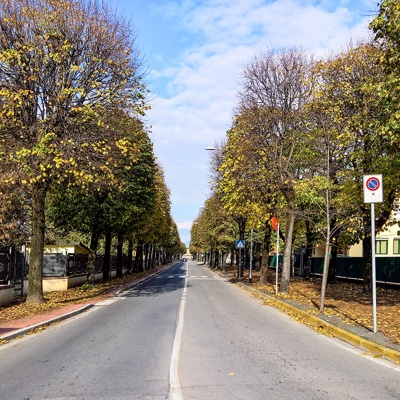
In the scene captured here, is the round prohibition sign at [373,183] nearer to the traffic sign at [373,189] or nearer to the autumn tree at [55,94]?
the traffic sign at [373,189]

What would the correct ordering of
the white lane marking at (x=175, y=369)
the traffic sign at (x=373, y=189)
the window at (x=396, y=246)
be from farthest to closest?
the window at (x=396, y=246)
the traffic sign at (x=373, y=189)
the white lane marking at (x=175, y=369)

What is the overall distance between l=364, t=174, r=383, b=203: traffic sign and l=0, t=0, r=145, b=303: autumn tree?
752cm

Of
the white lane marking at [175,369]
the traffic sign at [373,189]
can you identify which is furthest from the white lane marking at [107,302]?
the traffic sign at [373,189]

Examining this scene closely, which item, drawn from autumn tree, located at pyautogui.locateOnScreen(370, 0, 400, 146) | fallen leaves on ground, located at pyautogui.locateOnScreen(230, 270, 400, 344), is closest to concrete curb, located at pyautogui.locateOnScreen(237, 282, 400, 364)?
fallen leaves on ground, located at pyautogui.locateOnScreen(230, 270, 400, 344)

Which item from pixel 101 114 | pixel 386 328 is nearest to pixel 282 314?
pixel 386 328

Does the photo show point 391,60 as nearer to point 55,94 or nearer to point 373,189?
point 373,189

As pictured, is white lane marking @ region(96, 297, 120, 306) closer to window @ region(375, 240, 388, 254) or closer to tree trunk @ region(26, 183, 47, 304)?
tree trunk @ region(26, 183, 47, 304)

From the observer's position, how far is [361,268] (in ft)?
85.1

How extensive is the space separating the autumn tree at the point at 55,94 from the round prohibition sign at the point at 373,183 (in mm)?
7520

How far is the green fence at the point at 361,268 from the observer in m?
22.0

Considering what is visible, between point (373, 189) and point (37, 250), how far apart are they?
1136 cm

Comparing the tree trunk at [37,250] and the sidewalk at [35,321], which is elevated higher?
the tree trunk at [37,250]

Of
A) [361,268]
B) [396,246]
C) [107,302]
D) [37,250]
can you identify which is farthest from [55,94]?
[396,246]

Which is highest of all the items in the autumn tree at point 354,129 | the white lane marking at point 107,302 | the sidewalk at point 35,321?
the autumn tree at point 354,129
